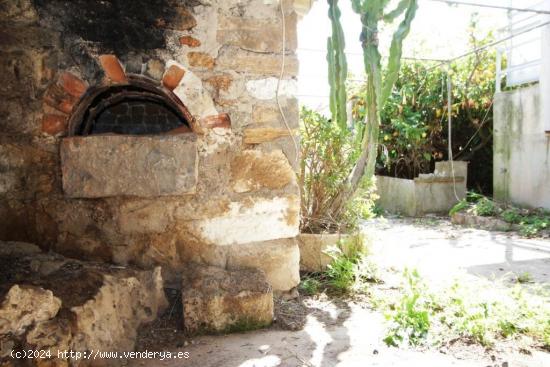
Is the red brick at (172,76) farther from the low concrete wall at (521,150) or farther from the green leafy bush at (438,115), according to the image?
the green leafy bush at (438,115)

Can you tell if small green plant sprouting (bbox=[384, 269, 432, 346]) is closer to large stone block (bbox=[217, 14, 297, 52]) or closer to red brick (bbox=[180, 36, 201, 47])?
large stone block (bbox=[217, 14, 297, 52])

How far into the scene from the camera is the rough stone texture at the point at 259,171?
2.46 m

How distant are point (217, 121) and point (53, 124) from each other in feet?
3.13

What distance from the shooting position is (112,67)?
2.28m

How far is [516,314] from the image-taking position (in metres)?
2.13

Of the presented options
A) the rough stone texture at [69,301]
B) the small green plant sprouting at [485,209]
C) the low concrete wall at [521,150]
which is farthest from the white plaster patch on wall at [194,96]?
the low concrete wall at [521,150]

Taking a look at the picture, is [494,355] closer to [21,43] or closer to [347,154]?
[347,154]

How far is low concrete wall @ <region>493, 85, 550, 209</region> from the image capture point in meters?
6.02

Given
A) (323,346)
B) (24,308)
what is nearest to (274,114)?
(323,346)

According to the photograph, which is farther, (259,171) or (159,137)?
(259,171)

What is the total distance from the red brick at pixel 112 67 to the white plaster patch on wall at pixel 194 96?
0.29 m

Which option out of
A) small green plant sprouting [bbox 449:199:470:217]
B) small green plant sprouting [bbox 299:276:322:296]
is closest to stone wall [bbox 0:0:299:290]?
small green plant sprouting [bbox 299:276:322:296]

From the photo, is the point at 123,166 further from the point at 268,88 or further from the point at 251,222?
the point at 268,88

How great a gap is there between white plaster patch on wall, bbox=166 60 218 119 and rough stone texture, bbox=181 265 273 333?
960mm
